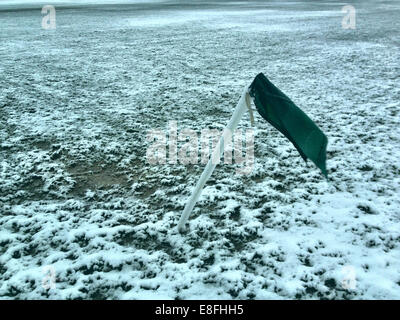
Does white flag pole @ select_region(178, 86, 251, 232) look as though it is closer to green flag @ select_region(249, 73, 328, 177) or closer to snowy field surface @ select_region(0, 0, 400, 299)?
green flag @ select_region(249, 73, 328, 177)

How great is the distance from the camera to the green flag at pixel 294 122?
7.63 feet

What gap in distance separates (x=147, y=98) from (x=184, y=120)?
1630 mm

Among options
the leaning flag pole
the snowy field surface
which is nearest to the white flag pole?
the leaning flag pole

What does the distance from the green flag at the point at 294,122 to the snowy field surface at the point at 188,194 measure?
1342 mm

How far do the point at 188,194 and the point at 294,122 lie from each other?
85.2 inches

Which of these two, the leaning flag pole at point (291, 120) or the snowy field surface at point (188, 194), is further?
the snowy field surface at point (188, 194)

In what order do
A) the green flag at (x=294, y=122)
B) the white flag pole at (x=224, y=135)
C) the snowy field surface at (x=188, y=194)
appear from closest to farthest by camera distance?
the green flag at (x=294, y=122) → the white flag pole at (x=224, y=135) → the snowy field surface at (x=188, y=194)

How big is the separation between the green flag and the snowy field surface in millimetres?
1342

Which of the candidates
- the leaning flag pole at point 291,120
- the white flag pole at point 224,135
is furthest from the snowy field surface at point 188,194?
→ the leaning flag pole at point 291,120

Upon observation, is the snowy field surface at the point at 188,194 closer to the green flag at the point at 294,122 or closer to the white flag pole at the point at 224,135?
the white flag pole at the point at 224,135
